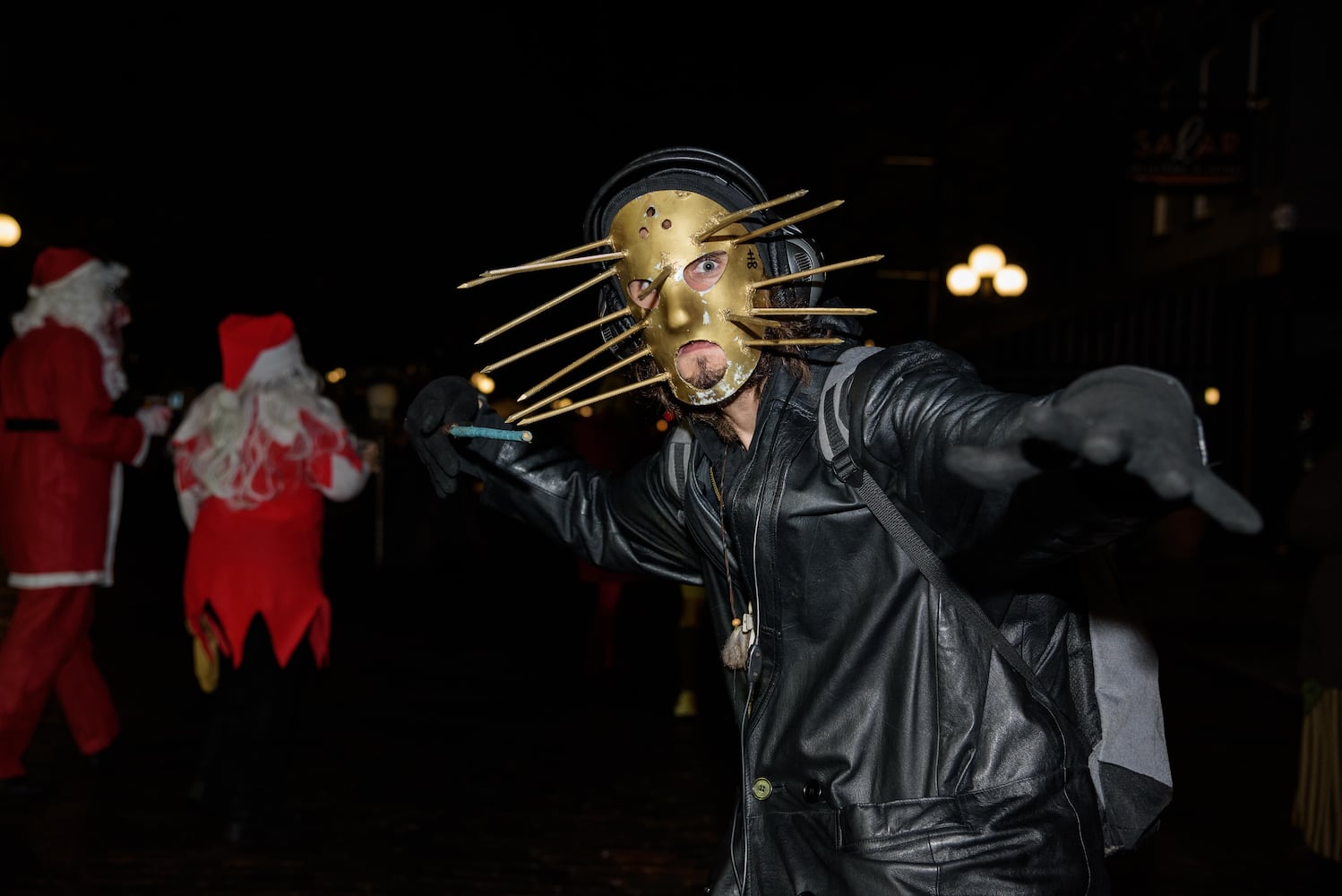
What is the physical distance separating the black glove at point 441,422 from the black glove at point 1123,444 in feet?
5.19

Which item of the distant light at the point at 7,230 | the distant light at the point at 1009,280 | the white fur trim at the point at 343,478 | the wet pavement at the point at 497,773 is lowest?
the wet pavement at the point at 497,773

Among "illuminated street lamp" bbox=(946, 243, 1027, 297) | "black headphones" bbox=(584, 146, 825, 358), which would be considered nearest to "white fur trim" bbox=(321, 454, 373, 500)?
"black headphones" bbox=(584, 146, 825, 358)

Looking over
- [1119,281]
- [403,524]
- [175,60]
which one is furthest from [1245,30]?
[175,60]

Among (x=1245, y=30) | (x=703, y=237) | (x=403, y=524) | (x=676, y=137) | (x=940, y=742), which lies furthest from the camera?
(x=676, y=137)

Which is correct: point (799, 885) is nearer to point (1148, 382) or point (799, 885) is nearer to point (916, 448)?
point (916, 448)

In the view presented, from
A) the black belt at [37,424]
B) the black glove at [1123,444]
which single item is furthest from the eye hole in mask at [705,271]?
the black belt at [37,424]

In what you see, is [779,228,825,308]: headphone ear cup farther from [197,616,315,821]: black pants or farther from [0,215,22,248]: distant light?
[0,215,22,248]: distant light

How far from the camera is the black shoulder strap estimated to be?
80.4 inches

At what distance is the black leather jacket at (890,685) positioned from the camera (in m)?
→ 2.00

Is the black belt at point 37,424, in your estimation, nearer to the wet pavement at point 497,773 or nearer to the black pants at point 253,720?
the black pants at point 253,720

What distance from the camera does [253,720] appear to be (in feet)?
17.7

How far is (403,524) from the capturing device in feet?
47.3

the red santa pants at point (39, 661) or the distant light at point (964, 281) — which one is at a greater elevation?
the distant light at point (964, 281)

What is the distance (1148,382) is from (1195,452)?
10 centimetres
